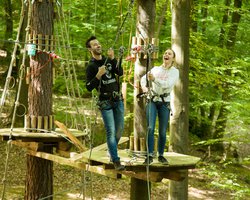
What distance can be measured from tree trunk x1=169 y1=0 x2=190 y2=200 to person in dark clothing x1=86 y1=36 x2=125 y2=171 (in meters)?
2.32

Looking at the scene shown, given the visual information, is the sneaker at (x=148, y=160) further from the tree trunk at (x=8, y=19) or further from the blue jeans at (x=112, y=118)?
the tree trunk at (x=8, y=19)

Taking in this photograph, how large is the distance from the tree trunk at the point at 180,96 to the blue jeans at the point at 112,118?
230 centimetres

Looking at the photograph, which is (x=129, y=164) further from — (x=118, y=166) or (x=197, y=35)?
(x=197, y=35)

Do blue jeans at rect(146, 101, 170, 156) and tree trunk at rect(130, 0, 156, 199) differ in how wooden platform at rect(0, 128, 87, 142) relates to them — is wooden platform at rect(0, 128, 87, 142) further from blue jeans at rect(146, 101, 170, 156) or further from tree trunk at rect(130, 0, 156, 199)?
blue jeans at rect(146, 101, 170, 156)

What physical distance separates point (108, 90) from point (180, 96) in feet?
8.23

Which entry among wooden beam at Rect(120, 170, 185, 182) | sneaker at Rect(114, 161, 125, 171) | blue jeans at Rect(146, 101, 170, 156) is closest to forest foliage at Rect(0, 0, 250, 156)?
blue jeans at Rect(146, 101, 170, 156)

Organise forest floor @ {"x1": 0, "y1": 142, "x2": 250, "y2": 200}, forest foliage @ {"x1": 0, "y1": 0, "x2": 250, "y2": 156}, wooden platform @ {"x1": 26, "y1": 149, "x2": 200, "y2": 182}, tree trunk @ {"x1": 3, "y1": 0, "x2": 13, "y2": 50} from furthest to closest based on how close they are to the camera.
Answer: tree trunk @ {"x1": 3, "y1": 0, "x2": 13, "y2": 50}
forest foliage @ {"x1": 0, "y1": 0, "x2": 250, "y2": 156}
forest floor @ {"x1": 0, "y1": 142, "x2": 250, "y2": 200}
wooden platform @ {"x1": 26, "y1": 149, "x2": 200, "y2": 182}

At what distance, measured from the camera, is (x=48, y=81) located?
21.4 ft

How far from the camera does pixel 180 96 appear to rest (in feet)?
22.4

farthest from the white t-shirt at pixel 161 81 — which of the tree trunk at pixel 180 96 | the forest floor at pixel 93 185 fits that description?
the forest floor at pixel 93 185

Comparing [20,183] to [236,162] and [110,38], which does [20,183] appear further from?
[236,162]

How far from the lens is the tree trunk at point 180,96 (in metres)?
6.79

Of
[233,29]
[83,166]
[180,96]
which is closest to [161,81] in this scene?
[83,166]

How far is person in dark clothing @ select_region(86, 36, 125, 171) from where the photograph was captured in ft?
14.6
